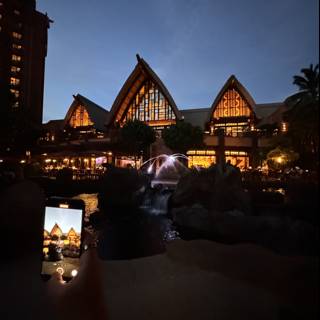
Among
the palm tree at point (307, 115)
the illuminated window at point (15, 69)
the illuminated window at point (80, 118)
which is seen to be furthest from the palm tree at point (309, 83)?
the illuminated window at point (15, 69)

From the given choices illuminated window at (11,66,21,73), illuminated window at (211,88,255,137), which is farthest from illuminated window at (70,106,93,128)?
illuminated window at (211,88,255,137)

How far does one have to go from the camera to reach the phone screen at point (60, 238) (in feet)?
7.24

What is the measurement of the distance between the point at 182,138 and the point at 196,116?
1341 cm

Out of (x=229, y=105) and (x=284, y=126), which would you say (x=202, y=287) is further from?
(x=229, y=105)

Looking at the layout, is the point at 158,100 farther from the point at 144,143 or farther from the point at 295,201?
the point at 295,201

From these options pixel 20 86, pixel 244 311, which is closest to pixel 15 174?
pixel 244 311

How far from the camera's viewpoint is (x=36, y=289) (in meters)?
2.13

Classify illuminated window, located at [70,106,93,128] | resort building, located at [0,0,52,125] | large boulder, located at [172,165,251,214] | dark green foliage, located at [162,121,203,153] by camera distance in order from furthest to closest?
resort building, located at [0,0,52,125], illuminated window, located at [70,106,93,128], dark green foliage, located at [162,121,203,153], large boulder, located at [172,165,251,214]

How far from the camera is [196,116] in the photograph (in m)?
28.8

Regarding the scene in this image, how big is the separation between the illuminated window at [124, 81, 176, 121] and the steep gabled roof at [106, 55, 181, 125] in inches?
21.7

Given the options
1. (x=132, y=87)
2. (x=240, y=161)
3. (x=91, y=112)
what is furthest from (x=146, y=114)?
(x=240, y=161)

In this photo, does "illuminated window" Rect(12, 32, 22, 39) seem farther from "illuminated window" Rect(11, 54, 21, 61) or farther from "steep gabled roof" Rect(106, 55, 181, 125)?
"steep gabled roof" Rect(106, 55, 181, 125)

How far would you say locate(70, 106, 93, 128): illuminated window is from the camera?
31797 mm

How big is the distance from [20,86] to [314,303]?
39060 millimetres
